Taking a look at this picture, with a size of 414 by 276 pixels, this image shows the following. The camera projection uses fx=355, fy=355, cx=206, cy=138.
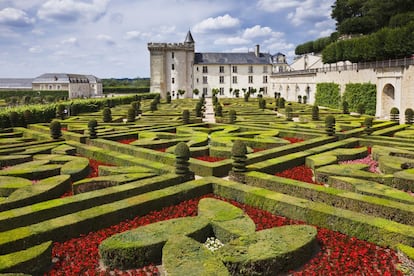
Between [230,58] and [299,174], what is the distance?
66.2 meters

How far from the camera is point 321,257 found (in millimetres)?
6266

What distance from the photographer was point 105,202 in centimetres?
847

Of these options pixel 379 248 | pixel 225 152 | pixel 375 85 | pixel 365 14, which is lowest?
pixel 379 248

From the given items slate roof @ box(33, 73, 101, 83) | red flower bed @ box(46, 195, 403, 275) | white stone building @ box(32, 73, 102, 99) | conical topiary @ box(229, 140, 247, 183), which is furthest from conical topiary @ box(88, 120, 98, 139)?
slate roof @ box(33, 73, 101, 83)

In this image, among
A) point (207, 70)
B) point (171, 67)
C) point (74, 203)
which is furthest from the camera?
point (207, 70)

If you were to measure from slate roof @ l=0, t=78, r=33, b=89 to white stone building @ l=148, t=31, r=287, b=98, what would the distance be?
48992mm

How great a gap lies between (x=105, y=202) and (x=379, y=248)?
595cm

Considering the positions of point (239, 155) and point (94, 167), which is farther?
point (94, 167)

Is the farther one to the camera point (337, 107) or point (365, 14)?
point (365, 14)

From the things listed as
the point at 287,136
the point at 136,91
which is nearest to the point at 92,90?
the point at 136,91

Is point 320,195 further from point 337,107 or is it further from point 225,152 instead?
point 337,107

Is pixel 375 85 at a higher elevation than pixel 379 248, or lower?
higher

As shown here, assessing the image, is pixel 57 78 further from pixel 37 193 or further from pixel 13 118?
pixel 37 193

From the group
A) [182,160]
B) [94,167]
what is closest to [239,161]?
[182,160]
